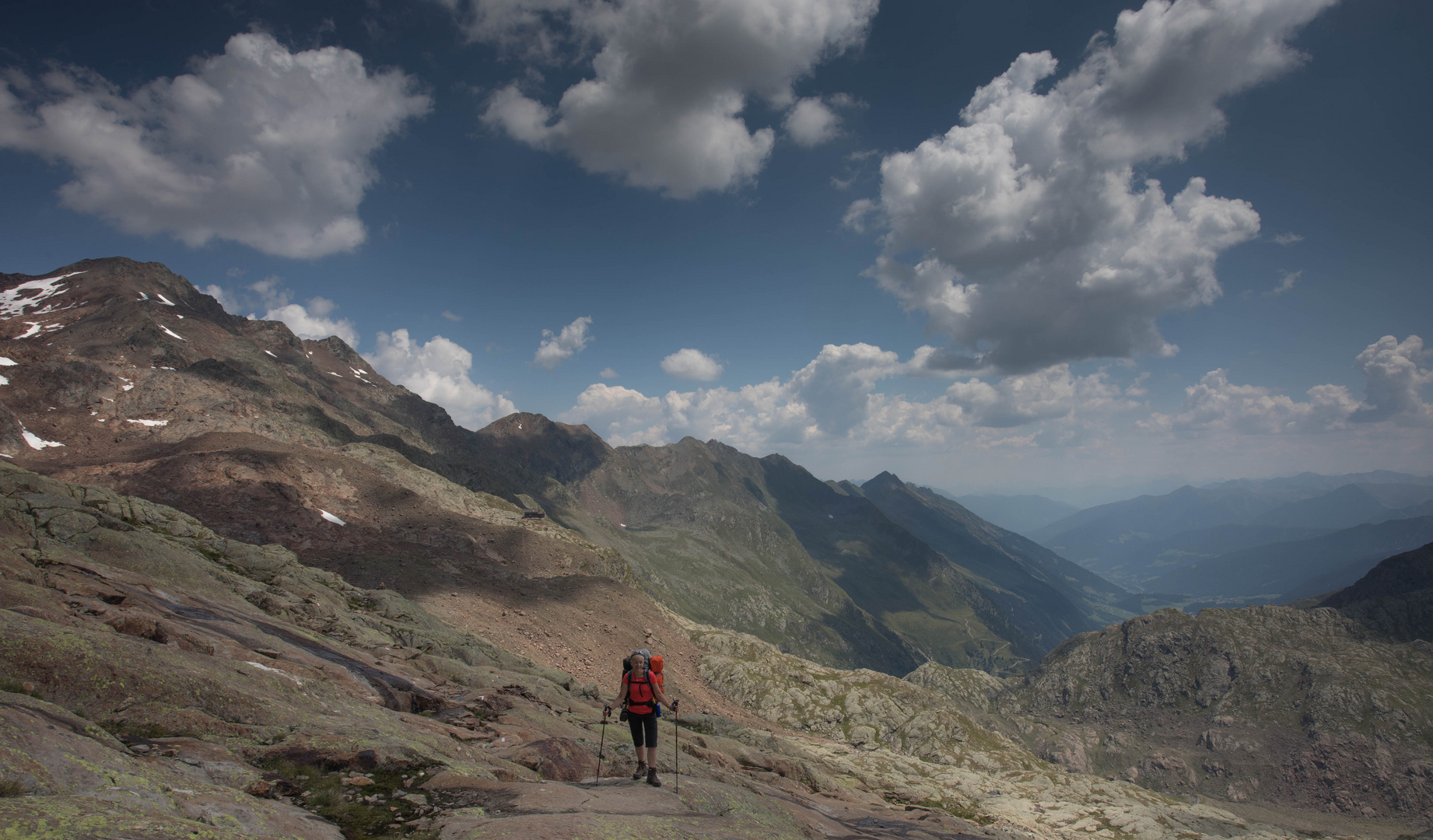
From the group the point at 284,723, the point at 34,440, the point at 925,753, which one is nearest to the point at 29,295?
the point at 34,440

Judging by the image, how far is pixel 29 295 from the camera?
15988cm

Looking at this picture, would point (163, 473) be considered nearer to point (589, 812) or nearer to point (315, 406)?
point (589, 812)

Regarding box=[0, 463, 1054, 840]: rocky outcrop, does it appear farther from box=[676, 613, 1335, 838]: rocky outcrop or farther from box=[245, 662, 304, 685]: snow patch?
box=[676, 613, 1335, 838]: rocky outcrop

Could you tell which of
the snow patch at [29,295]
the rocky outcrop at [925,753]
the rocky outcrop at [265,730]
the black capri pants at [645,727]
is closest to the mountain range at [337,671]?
the rocky outcrop at [265,730]

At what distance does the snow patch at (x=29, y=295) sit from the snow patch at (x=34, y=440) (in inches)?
4370

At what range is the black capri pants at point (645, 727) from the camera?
17.2 metres

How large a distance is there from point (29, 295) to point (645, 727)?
804 ft

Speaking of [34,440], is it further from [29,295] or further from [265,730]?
[29,295]

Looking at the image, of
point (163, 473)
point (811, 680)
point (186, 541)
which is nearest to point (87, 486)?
point (186, 541)

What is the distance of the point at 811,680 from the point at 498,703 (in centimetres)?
9630

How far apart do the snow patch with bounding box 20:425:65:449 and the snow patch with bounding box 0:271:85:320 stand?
111008 millimetres

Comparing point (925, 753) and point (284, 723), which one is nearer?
point (284, 723)

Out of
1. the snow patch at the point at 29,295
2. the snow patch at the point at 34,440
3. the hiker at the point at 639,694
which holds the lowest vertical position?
the hiker at the point at 639,694

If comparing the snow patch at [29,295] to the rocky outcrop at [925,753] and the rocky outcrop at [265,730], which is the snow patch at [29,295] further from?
the rocky outcrop at [925,753]
